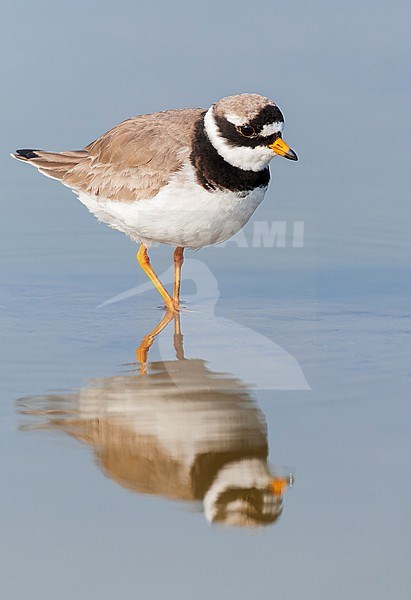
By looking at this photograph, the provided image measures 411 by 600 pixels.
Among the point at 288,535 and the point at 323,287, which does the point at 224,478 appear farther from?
the point at 323,287

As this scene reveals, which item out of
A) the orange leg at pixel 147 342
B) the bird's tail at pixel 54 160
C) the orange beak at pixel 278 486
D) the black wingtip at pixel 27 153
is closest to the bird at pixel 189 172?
the orange leg at pixel 147 342

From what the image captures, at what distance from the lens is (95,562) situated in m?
4.65

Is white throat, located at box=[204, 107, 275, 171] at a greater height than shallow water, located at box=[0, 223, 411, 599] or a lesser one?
greater

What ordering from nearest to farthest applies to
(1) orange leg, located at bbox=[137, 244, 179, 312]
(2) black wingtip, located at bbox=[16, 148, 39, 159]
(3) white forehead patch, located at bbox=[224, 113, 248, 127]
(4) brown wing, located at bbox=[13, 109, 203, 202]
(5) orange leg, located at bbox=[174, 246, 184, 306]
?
(3) white forehead patch, located at bbox=[224, 113, 248, 127], (4) brown wing, located at bbox=[13, 109, 203, 202], (1) orange leg, located at bbox=[137, 244, 179, 312], (5) orange leg, located at bbox=[174, 246, 184, 306], (2) black wingtip, located at bbox=[16, 148, 39, 159]

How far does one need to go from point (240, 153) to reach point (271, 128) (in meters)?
0.25

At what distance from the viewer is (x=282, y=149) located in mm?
7402

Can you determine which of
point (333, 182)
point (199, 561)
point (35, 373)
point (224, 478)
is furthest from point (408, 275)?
point (199, 561)

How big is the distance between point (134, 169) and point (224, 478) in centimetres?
319

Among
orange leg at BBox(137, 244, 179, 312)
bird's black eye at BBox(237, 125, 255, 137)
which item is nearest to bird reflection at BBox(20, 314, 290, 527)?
orange leg at BBox(137, 244, 179, 312)

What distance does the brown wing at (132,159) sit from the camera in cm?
777

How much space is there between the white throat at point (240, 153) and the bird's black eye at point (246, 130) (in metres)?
0.08

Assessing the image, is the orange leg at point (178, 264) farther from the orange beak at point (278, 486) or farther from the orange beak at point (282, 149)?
the orange beak at point (278, 486)

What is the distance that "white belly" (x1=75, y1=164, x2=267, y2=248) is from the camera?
7512mm

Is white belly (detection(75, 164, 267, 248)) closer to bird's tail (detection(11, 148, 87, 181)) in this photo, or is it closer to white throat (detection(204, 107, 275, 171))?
white throat (detection(204, 107, 275, 171))
